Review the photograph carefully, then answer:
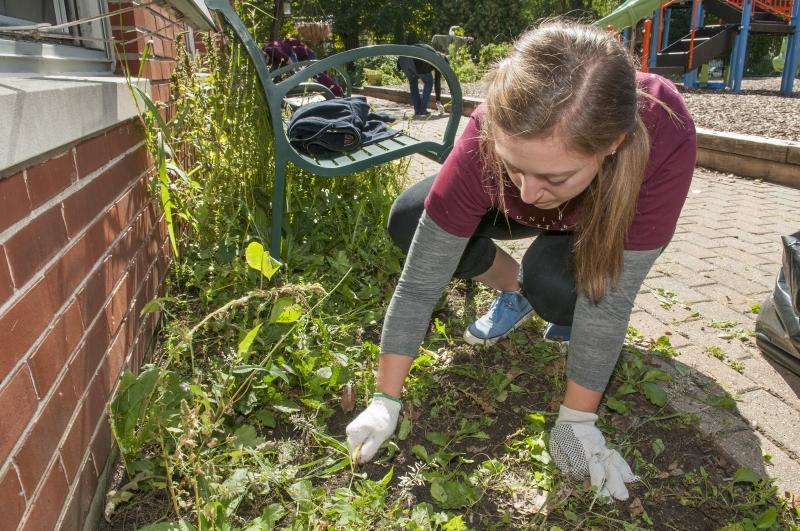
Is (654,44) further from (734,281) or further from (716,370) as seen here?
(716,370)

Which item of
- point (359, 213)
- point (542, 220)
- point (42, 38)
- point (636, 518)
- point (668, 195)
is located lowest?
point (636, 518)

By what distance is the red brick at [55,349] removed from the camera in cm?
123

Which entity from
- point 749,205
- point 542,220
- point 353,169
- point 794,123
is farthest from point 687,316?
point 794,123

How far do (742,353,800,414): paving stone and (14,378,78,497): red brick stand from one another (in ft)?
6.81

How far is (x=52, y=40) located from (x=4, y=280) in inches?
42.0

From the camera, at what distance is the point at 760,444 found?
1.84m

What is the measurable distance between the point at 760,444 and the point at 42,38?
7.79 feet

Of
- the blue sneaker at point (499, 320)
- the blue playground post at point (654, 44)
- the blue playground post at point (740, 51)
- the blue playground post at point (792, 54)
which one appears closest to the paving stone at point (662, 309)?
the blue sneaker at point (499, 320)

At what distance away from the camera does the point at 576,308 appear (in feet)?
5.67

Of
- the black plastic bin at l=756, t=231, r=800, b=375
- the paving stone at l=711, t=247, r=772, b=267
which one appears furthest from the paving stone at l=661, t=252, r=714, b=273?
the black plastic bin at l=756, t=231, r=800, b=375

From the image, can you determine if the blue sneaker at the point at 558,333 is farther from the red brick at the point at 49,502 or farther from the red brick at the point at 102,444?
the red brick at the point at 49,502

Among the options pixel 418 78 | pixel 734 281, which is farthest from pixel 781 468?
pixel 418 78

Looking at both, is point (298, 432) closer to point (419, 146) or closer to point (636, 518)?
point (636, 518)

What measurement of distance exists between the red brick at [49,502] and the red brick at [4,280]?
38 centimetres
